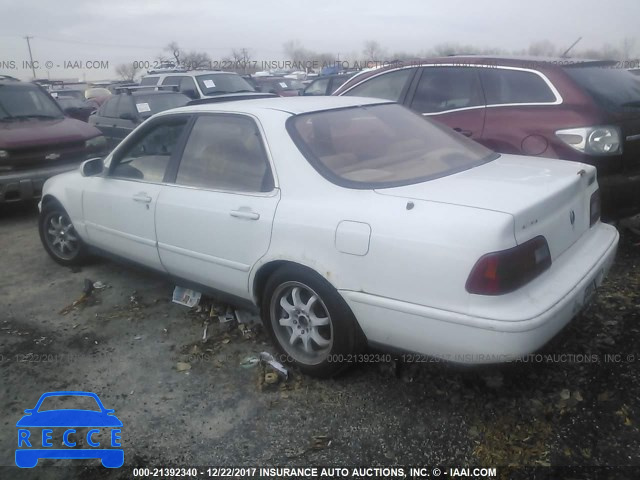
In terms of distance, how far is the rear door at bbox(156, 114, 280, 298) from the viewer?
303 centimetres

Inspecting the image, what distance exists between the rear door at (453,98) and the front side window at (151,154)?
2.12 metres

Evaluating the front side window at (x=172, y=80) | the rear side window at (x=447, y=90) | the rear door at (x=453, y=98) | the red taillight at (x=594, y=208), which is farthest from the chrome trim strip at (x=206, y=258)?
the front side window at (x=172, y=80)

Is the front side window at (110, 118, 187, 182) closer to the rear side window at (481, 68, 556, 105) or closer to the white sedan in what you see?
the white sedan

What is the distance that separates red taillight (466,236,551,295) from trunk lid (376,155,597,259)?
2.7 inches

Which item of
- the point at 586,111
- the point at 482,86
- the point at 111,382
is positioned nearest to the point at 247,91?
the point at 482,86

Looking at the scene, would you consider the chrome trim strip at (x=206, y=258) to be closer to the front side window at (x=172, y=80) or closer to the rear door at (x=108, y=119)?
the rear door at (x=108, y=119)

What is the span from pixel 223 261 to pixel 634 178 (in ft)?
10.4

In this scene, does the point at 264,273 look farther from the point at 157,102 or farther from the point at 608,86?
the point at 157,102

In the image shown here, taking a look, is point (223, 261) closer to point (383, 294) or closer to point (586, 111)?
point (383, 294)

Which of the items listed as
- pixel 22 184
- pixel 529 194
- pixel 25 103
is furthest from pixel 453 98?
pixel 25 103

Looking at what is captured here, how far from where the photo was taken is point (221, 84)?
1206 cm

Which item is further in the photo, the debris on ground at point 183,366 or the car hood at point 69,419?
the debris on ground at point 183,366

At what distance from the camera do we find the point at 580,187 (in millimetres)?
2871

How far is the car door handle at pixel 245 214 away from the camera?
298cm
